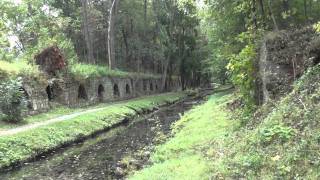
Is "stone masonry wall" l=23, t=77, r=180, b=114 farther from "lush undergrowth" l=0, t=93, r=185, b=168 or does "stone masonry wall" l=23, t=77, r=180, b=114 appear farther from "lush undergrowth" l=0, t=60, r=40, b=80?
"lush undergrowth" l=0, t=93, r=185, b=168

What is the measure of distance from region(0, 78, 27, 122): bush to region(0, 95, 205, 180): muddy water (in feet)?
13.4

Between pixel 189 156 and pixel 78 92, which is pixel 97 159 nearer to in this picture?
pixel 189 156

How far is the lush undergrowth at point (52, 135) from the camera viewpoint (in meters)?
16.8

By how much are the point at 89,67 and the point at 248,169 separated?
30.9 meters

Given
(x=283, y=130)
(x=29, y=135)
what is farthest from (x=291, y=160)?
(x=29, y=135)

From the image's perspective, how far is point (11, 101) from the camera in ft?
71.6

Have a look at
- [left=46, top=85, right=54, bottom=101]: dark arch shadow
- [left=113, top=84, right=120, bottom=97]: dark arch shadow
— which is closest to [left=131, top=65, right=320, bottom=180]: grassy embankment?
[left=46, top=85, right=54, bottom=101]: dark arch shadow

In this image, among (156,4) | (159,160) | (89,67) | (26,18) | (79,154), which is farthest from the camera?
(156,4)

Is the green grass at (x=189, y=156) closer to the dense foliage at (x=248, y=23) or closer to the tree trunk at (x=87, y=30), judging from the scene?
the dense foliage at (x=248, y=23)

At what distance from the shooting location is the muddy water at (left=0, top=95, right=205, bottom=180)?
47.4ft

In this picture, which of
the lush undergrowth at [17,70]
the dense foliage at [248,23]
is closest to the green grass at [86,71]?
the lush undergrowth at [17,70]

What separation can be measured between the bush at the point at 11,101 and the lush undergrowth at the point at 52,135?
210 cm

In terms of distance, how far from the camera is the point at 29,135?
18938 mm

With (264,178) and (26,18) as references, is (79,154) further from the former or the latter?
(26,18)
